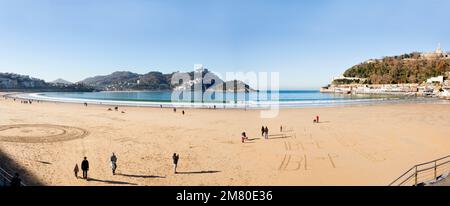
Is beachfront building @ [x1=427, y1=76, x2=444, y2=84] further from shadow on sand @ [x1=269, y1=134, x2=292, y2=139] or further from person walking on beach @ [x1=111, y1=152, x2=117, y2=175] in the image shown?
person walking on beach @ [x1=111, y1=152, x2=117, y2=175]

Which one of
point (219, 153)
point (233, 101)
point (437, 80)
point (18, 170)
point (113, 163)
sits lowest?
point (219, 153)

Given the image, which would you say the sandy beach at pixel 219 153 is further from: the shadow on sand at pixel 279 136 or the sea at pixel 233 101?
the sea at pixel 233 101

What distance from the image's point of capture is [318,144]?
2302 cm

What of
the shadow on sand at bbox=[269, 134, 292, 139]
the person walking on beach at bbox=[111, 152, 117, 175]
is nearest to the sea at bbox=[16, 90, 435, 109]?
the shadow on sand at bbox=[269, 134, 292, 139]

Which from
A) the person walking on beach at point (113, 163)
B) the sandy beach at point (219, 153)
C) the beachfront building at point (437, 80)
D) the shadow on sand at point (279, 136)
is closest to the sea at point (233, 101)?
the shadow on sand at point (279, 136)

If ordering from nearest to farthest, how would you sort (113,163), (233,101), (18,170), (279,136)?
1. (113,163)
2. (18,170)
3. (279,136)
4. (233,101)

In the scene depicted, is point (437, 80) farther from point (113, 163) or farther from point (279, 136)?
point (113, 163)

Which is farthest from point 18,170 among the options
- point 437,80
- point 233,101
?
point 437,80

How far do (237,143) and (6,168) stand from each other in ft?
46.7

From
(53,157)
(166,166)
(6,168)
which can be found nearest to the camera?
(6,168)

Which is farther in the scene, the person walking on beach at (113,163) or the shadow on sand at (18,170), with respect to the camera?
the person walking on beach at (113,163)
